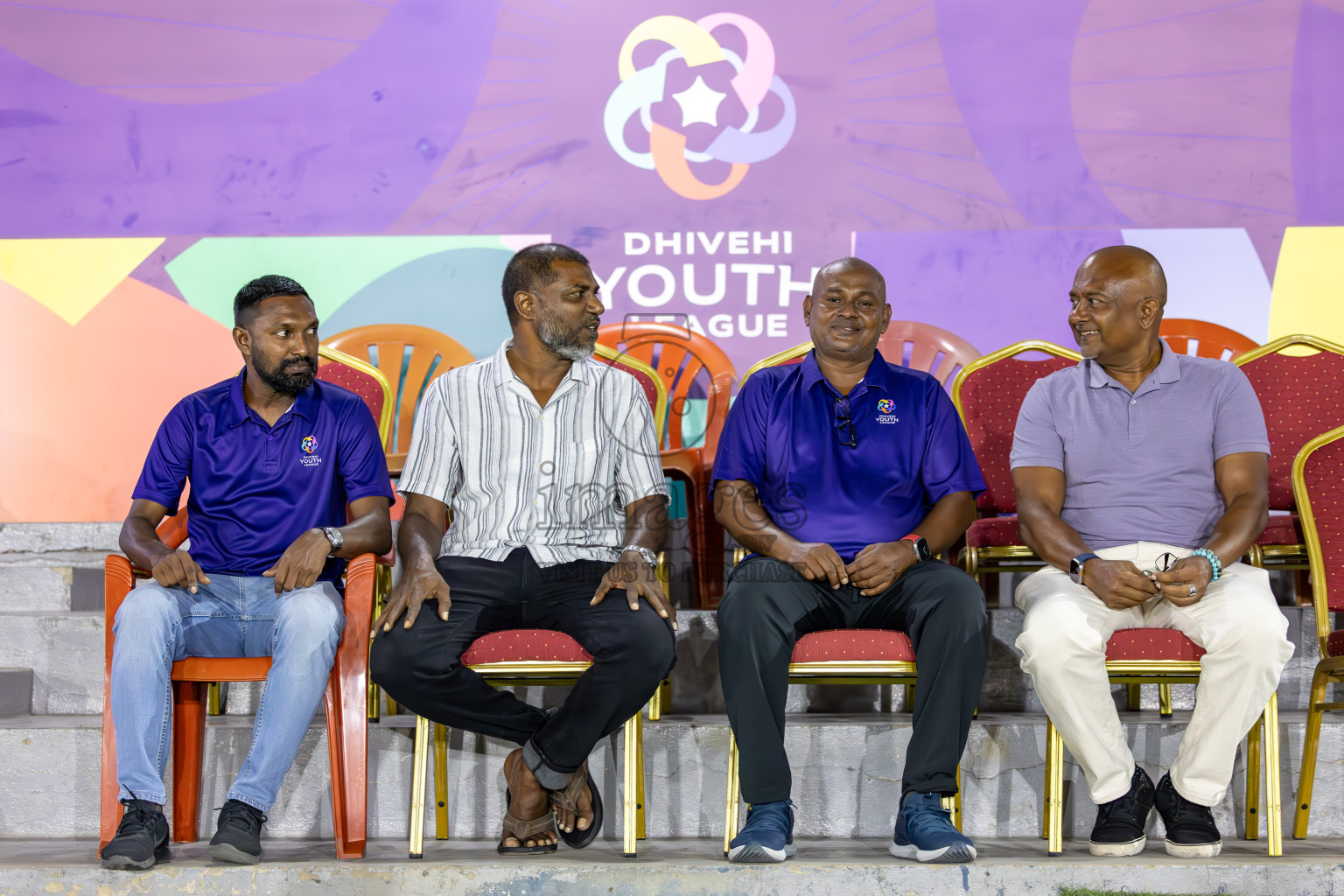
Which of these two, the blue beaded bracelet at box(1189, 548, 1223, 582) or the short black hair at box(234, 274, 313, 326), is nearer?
the blue beaded bracelet at box(1189, 548, 1223, 582)

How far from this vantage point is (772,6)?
4.89 metres

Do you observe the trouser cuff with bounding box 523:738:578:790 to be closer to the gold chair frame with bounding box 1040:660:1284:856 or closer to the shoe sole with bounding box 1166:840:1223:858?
the gold chair frame with bounding box 1040:660:1284:856

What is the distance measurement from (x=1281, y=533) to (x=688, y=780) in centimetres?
192

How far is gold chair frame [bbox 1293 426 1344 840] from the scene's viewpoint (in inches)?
109

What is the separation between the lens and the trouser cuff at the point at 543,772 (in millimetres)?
2633

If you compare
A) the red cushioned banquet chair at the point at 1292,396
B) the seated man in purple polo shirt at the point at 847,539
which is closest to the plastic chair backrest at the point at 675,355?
the seated man in purple polo shirt at the point at 847,539

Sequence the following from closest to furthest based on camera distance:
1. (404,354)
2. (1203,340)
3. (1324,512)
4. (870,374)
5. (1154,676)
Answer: (1154,676)
(1324,512)
(870,374)
(1203,340)
(404,354)

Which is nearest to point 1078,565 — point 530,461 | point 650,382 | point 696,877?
point 696,877

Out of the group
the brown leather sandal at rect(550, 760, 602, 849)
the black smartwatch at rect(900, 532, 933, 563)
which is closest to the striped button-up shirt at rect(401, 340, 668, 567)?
the brown leather sandal at rect(550, 760, 602, 849)

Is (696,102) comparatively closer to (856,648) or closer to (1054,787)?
(856,648)

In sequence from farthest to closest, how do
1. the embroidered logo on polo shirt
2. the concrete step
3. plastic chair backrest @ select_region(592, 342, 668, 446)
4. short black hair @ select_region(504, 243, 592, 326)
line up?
plastic chair backrest @ select_region(592, 342, 668, 446) → short black hair @ select_region(504, 243, 592, 326) → the embroidered logo on polo shirt → the concrete step

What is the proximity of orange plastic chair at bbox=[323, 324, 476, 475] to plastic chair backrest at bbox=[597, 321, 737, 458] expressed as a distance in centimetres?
62

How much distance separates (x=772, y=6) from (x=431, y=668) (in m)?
3.49

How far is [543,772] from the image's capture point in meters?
Result: 2.63
